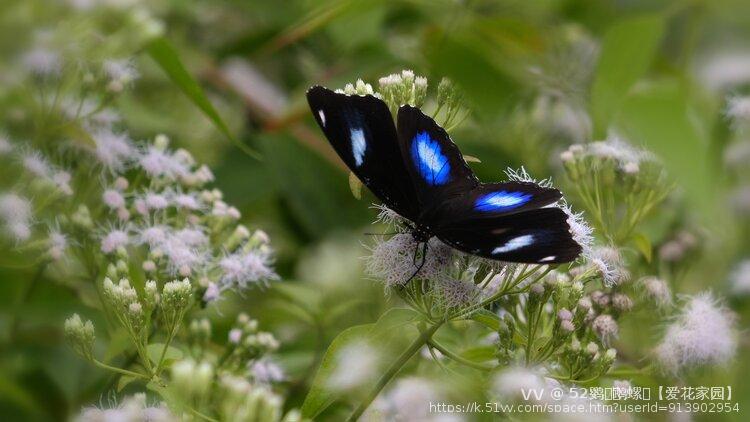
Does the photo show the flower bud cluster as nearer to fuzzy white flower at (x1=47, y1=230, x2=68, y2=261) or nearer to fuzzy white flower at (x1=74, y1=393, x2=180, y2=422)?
fuzzy white flower at (x1=74, y1=393, x2=180, y2=422)

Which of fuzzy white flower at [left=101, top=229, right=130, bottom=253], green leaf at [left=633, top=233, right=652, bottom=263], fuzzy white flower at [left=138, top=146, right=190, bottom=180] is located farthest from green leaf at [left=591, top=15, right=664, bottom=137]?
fuzzy white flower at [left=101, top=229, right=130, bottom=253]

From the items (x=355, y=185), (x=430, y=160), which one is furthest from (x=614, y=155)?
(x=355, y=185)

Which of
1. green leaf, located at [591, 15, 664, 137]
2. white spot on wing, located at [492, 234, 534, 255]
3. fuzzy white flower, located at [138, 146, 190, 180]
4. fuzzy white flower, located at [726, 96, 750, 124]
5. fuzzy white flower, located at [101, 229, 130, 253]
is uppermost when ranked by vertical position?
fuzzy white flower, located at [726, 96, 750, 124]

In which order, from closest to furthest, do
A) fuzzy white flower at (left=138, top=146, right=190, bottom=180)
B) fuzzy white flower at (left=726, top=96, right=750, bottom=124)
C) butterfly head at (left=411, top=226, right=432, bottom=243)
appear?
butterfly head at (left=411, top=226, right=432, bottom=243) < fuzzy white flower at (left=138, top=146, right=190, bottom=180) < fuzzy white flower at (left=726, top=96, right=750, bottom=124)

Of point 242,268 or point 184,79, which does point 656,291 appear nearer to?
point 242,268

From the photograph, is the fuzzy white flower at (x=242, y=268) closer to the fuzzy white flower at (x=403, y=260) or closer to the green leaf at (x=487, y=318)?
the fuzzy white flower at (x=403, y=260)

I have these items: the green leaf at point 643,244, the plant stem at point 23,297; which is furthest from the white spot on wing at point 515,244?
the plant stem at point 23,297

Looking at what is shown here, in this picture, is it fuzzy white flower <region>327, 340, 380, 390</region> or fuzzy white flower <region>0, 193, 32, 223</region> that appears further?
fuzzy white flower <region>0, 193, 32, 223</region>

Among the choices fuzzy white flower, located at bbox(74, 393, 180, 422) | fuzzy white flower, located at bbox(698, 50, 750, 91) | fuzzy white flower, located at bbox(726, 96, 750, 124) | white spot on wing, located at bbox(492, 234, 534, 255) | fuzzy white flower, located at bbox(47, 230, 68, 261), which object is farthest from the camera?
fuzzy white flower, located at bbox(698, 50, 750, 91)
